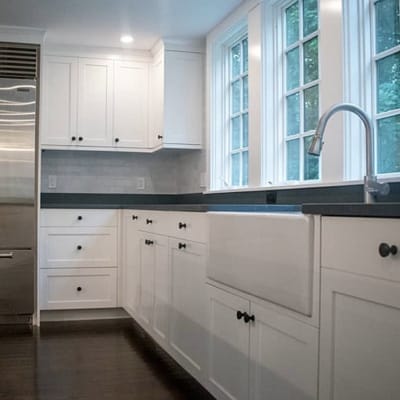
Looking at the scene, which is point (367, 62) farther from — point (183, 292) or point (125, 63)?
point (125, 63)

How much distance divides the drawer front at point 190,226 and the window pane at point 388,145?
830 millimetres

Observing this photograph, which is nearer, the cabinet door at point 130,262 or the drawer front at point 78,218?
the cabinet door at point 130,262

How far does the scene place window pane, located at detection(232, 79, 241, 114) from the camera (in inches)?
165

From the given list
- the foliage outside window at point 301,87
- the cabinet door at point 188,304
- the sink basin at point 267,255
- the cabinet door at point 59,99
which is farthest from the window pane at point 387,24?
the cabinet door at point 59,99

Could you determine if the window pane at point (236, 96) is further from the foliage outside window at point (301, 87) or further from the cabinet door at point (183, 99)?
the foliage outside window at point (301, 87)

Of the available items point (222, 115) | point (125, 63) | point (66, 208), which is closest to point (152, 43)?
point (125, 63)

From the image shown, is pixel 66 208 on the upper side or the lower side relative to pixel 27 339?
upper

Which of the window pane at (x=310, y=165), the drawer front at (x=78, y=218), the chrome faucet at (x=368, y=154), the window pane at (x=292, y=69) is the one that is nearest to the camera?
the chrome faucet at (x=368, y=154)

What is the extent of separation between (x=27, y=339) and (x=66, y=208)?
1.03 m

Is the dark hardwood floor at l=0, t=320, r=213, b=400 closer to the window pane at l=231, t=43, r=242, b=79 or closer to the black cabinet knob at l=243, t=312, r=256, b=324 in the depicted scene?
the black cabinet knob at l=243, t=312, r=256, b=324

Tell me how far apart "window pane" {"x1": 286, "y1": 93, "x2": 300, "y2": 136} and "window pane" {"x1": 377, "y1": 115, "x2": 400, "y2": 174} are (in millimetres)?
816

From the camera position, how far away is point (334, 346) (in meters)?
1.45

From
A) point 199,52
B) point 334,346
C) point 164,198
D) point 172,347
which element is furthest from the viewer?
point 164,198

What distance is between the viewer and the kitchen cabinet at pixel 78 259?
438cm
